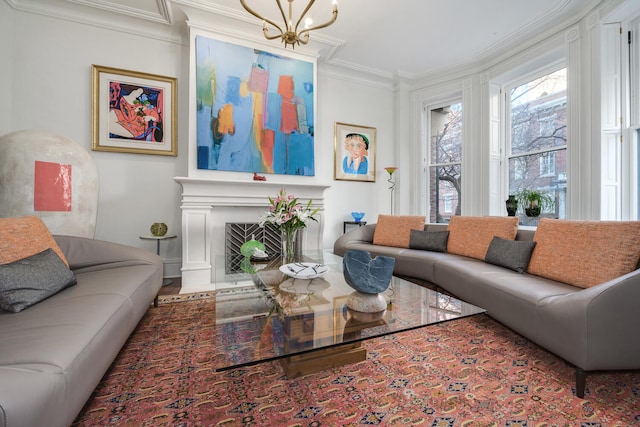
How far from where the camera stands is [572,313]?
4.34ft

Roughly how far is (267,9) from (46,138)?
253 cm

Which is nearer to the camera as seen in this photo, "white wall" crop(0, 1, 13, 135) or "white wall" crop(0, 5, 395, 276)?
"white wall" crop(0, 1, 13, 135)

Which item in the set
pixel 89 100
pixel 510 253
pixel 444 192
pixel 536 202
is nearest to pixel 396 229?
pixel 510 253

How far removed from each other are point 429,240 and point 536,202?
1.43 m

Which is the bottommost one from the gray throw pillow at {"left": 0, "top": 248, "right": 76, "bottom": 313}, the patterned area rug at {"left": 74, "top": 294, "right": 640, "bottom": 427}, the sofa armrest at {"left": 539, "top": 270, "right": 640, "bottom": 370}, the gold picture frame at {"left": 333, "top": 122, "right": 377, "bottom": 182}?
the patterned area rug at {"left": 74, "top": 294, "right": 640, "bottom": 427}

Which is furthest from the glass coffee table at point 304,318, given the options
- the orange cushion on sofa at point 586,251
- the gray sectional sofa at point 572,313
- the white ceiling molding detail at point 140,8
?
the white ceiling molding detail at point 140,8

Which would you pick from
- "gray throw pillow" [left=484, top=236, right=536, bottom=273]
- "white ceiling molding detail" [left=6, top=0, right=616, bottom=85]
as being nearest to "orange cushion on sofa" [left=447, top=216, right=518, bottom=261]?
"gray throw pillow" [left=484, top=236, right=536, bottom=273]

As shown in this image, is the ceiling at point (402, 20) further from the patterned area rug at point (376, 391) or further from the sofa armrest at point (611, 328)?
the patterned area rug at point (376, 391)

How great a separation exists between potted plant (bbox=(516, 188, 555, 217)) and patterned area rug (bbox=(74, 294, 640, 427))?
2195 millimetres

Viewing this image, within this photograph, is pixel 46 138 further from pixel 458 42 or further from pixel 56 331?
pixel 458 42

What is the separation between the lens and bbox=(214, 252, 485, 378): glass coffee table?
985mm

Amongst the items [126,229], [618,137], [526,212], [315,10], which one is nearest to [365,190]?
[526,212]

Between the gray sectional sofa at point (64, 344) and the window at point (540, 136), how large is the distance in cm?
431

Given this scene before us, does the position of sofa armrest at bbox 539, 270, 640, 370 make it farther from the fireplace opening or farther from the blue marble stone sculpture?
the fireplace opening
